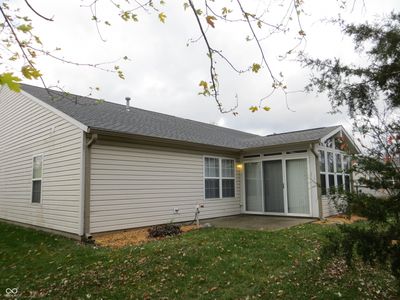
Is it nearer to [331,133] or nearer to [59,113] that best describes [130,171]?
[59,113]

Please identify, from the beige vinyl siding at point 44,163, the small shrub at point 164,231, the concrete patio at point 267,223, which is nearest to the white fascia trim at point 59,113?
the beige vinyl siding at point 44,163

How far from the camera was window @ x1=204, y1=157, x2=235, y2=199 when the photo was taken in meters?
11.2

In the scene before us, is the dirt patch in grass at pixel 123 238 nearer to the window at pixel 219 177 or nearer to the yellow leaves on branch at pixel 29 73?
the window at pixel 219 177

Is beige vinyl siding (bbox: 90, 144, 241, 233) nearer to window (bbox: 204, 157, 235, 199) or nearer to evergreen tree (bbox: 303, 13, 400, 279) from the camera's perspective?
window (bbox: 204, 157, 235, 199)

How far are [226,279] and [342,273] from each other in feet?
5.73

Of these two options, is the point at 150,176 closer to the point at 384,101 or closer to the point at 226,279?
the point at 226,279

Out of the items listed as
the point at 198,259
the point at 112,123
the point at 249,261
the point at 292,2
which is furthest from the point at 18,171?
the point at 292,2

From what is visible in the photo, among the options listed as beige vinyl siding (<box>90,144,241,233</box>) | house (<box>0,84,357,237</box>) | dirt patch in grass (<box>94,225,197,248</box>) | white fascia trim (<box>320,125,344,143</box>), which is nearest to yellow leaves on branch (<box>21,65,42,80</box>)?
dirt patch in grass (<box>94,225,197,248</box>)

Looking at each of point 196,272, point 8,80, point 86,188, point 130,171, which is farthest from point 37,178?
point 8,80

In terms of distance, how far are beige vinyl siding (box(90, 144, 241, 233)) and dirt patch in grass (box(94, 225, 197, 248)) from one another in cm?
16

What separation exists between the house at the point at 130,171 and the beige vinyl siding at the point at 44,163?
0.03 meters

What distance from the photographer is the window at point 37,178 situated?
9531 mm

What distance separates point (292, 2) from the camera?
10.2ft

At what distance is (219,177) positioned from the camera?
11570 mm
